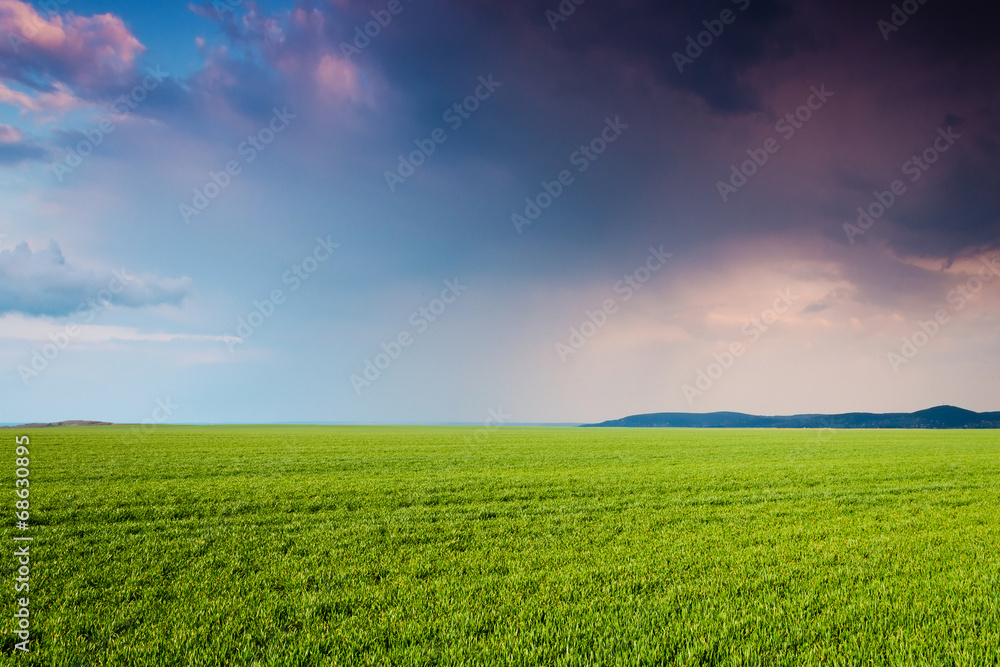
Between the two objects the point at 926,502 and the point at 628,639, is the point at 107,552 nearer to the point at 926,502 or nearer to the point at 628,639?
the point at 628,639

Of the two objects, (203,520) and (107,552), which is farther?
(203,520)

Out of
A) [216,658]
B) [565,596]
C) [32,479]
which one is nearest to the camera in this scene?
[216,658]

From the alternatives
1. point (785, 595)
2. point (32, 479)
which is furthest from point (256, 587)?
point (32, 479)

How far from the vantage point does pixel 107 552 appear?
28.1 ft

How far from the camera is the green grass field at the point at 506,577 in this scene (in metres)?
5.20

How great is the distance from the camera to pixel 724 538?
9.74 m

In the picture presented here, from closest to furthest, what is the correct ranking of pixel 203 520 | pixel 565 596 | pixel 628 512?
pixel 565 596 → pixel 203 520 → pixel 628 512

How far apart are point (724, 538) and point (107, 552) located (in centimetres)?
1210

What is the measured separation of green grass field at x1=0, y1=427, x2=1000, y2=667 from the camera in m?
5.20

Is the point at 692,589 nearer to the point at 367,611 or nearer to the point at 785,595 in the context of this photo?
the point at 785,595

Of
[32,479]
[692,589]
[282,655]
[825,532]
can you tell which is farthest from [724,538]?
[32,479]

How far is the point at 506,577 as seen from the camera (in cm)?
731

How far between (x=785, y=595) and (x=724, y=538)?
3.21 m

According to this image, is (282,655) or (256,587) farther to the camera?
(256,587)
